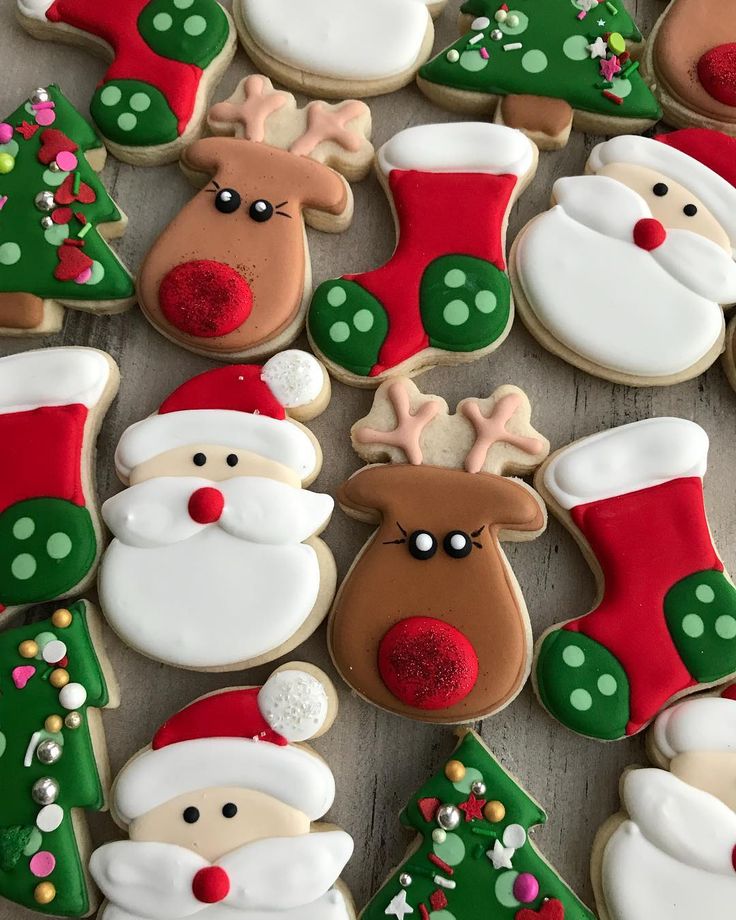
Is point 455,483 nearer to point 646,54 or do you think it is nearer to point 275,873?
point 275,873

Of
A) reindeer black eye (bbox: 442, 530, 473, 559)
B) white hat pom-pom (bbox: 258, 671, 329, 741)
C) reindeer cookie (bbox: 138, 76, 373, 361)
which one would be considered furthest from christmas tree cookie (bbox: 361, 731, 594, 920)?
reindeer cookie (bbox: 138, 76, 373, 361)

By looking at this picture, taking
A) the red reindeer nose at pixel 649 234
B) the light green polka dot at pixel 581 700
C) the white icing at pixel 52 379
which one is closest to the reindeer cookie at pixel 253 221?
the white icing at pixel 52 379

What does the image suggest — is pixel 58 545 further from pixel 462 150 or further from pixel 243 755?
pixel 462 150

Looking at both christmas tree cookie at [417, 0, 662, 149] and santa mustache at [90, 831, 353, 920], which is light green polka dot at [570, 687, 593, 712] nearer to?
santa mustache at [90, 831, 353, 920]

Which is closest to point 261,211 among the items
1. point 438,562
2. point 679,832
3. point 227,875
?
point 438,562

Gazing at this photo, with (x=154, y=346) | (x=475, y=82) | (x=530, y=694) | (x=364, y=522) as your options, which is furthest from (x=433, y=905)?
(x=475, y=82)

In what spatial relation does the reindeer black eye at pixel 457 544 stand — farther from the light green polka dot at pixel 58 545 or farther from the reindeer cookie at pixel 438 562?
the light green polka dot at pixel 58 545
